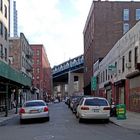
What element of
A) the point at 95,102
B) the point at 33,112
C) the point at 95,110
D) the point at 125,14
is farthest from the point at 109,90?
the point at 125,14

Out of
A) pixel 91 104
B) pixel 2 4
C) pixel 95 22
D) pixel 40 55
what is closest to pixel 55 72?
pixel 40 55

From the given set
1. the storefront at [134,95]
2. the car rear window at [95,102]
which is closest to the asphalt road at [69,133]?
the car rear window at [95,102]

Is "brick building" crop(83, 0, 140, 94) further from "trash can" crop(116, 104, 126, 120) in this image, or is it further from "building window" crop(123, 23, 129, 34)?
"trash can" crop(116, 104, 126, 120)

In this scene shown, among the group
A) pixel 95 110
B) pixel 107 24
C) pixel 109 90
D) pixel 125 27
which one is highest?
pixel 107 24

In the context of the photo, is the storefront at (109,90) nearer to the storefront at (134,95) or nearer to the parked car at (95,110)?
the storefront at (134,95)

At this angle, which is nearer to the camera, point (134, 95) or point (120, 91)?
point (134, 95)

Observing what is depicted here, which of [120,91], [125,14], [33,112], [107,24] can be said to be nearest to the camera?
[33,112]

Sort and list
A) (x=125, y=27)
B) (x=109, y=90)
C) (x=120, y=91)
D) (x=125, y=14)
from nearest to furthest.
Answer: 1. (x=120, y=91)
2. (x=109, y=90)
3. (x=125, y=27)
4. (x=125, y=14)

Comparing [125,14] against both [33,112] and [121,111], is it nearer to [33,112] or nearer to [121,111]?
[121,111]

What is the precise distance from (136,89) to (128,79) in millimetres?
3548

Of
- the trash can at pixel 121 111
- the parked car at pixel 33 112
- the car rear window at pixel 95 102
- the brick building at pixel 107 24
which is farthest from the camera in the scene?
the brick building at pixel 107 24

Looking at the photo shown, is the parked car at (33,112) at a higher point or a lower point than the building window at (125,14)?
lower

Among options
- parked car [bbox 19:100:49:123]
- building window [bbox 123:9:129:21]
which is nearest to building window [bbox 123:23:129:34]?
building window [bbox 123:9:129:21]

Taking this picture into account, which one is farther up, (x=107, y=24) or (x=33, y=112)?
(x=107, y=24)
